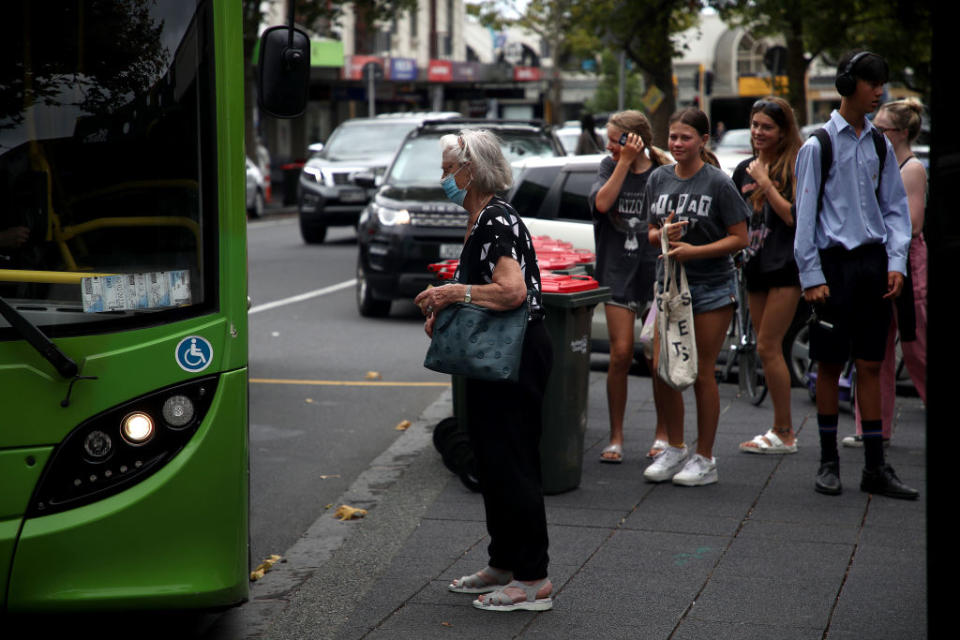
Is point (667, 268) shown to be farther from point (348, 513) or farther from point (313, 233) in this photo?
point (313, 233)

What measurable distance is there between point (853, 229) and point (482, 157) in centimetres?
213

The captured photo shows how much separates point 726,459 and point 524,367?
8.79ft

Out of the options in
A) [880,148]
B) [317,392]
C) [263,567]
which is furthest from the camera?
[317,392]

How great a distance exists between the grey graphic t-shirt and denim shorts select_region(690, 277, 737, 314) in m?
0.02

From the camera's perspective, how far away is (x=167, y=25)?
372 centimetres

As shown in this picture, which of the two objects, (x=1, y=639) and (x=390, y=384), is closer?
(x=1, y=639)

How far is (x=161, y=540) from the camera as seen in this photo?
3.68 meters

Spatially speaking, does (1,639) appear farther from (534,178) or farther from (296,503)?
(534,178)

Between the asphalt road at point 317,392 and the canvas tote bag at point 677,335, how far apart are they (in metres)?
1.73

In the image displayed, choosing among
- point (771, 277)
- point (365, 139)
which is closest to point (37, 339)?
point (771, 277)

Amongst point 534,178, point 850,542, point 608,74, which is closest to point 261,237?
point 534,178

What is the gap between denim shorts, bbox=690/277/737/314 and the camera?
6191mm

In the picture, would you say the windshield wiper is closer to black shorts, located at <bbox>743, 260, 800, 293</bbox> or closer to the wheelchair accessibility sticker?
the wheelchair accessibility sticker

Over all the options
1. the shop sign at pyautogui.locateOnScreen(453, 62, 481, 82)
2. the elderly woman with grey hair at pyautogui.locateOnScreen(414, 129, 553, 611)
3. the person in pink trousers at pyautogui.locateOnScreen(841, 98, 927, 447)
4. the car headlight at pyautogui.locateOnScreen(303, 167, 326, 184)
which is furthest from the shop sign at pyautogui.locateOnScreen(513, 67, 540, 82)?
the elderly woman with grey hair at pyautogui.locateOnScreen(414, 129, 553, 611)
